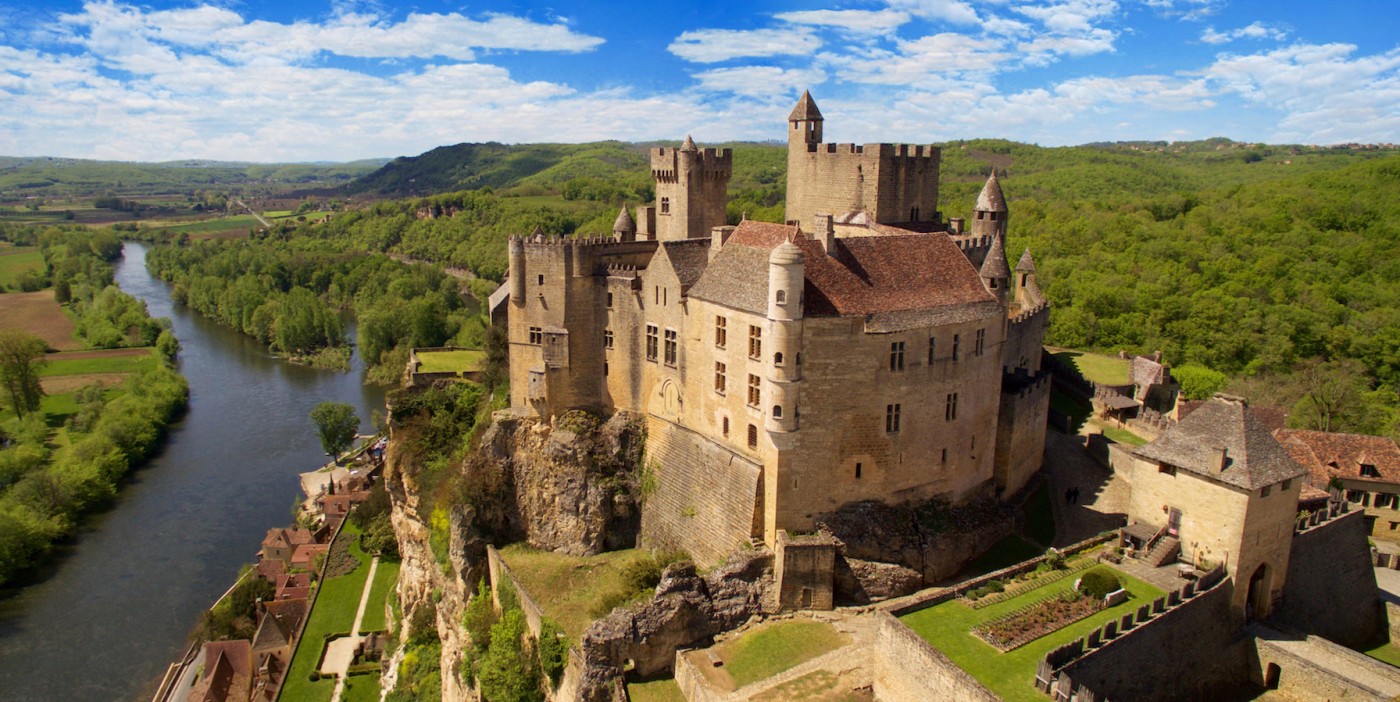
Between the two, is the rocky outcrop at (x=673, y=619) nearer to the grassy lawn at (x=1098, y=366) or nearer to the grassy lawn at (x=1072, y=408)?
the grassy lawn at (x=1072, y=408)

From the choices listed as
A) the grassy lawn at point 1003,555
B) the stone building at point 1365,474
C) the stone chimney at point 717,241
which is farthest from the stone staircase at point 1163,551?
the stone chimney at point 717,241

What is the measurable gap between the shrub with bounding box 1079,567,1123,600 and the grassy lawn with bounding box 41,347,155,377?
78.1 m

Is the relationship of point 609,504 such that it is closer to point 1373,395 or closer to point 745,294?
point 745,294

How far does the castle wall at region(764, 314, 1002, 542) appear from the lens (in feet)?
85.4

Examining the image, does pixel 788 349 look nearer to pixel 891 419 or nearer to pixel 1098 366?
pixel 891 419

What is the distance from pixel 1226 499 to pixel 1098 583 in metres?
4.29

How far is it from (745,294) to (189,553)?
130 ft

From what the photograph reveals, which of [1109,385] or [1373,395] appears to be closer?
[1109,385]

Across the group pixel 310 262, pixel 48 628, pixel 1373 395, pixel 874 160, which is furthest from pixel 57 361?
pixel 1373 395

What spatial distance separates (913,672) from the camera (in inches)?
816

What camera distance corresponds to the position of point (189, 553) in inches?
1945

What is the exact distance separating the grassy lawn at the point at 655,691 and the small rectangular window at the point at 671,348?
1058 centimetres

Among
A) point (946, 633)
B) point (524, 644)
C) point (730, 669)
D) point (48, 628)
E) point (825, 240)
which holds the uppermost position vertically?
point (825, 240)

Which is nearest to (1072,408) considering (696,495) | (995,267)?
(995,267)
